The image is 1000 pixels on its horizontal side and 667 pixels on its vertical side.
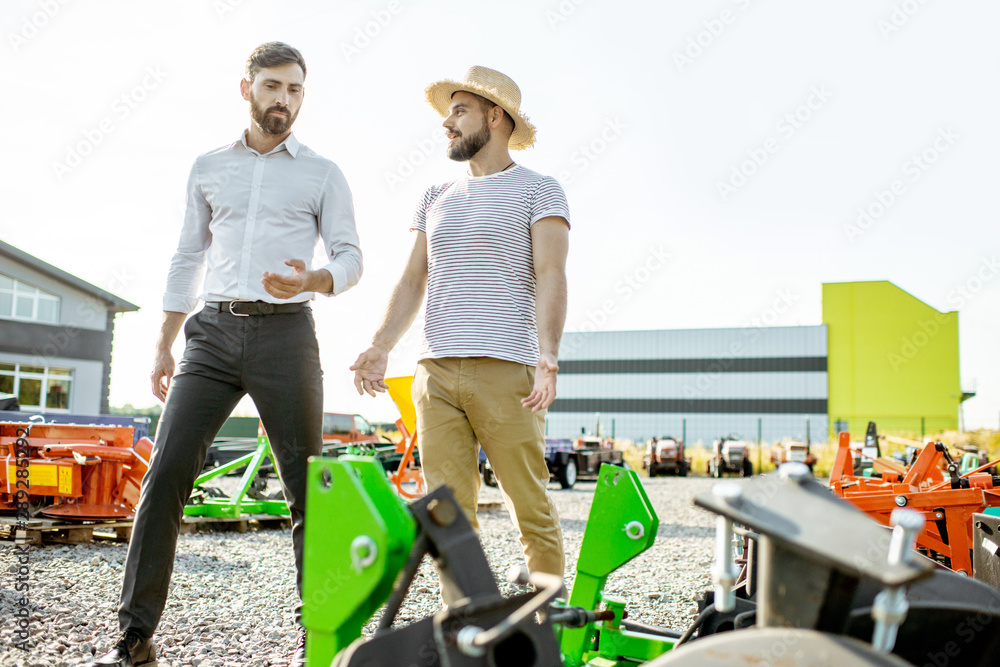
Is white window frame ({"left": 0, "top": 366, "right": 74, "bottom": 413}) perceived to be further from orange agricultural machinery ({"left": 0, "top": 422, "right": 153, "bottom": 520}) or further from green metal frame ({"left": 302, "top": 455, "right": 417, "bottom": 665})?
green metal frame ({"left": 302, "top": 455, "right": 417, "bottom": 665})

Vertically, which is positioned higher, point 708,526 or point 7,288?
point 7,288

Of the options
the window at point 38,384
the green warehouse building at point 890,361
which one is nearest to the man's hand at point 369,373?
the window at point 38,384

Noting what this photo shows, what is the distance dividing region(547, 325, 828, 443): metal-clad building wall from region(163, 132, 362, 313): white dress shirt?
34.6 m

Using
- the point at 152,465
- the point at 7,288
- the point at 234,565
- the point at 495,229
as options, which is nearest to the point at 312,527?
the point at 152,465

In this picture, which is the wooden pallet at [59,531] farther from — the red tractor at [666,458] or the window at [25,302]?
the window at [25,302]

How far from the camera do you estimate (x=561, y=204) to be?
2.62 m

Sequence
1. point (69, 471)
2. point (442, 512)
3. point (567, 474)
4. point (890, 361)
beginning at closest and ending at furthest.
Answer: point (442, 512) < point (69, 471) < point (567, 474) < point (890, 361)

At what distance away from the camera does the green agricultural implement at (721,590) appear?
1.06 meters

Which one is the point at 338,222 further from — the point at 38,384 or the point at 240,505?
the point at 38,384

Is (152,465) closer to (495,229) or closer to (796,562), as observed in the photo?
(495,229)

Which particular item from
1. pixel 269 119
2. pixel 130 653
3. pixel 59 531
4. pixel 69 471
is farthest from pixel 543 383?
pixel 59 531

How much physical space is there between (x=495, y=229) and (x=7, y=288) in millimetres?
25107

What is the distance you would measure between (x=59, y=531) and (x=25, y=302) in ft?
66.7

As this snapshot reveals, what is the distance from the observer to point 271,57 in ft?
8.45
